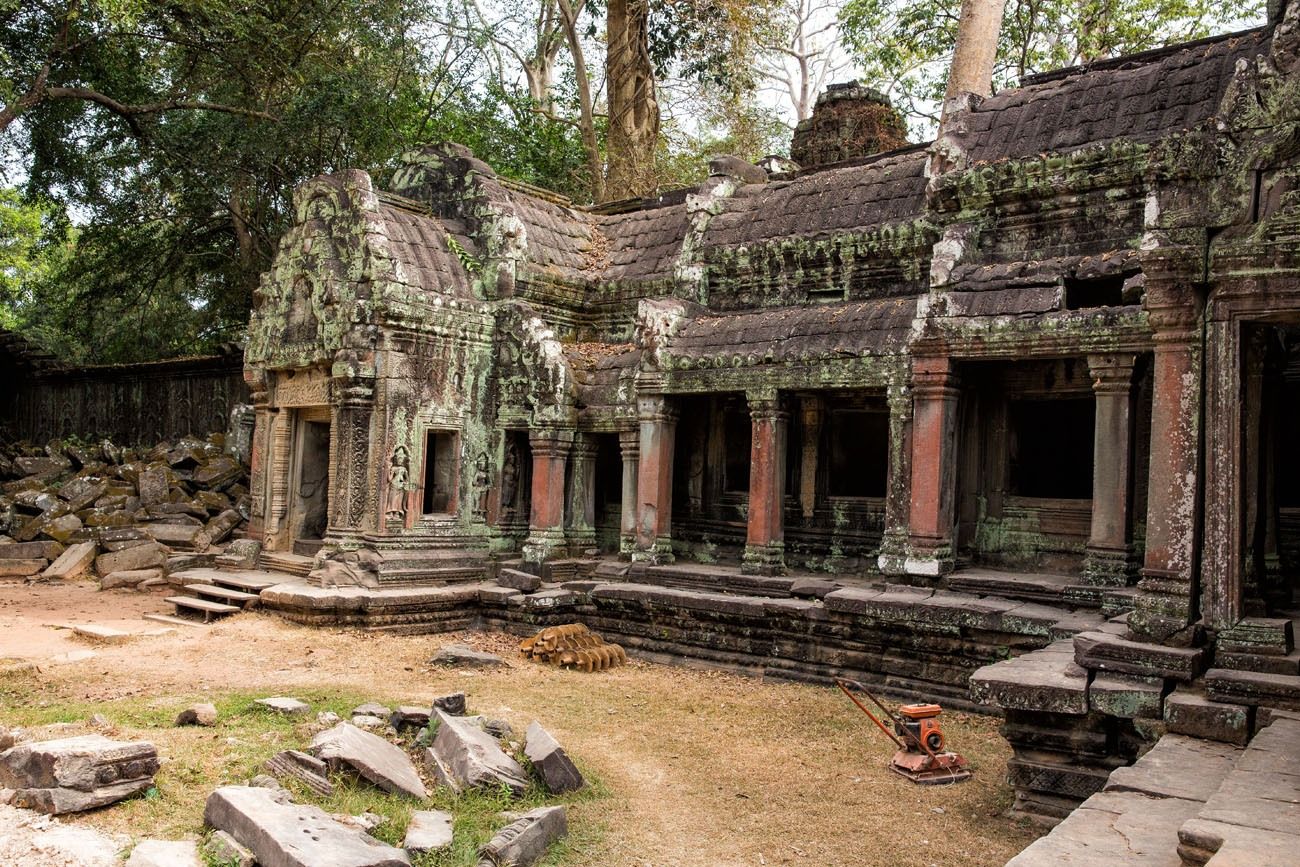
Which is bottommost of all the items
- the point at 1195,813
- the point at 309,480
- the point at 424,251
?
the point at 1195,813

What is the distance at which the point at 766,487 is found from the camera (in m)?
10.6

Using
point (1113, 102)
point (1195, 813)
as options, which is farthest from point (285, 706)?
point (1113, 102)

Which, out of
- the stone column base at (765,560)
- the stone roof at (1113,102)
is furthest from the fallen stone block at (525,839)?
the stone roof at (1113,102)

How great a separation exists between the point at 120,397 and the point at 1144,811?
1988cm

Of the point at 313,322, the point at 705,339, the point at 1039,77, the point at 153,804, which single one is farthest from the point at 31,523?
the point at 1039,77

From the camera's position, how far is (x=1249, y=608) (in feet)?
19.4

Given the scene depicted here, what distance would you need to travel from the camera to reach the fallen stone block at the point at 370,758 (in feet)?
18.6

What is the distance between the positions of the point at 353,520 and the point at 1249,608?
930 cm

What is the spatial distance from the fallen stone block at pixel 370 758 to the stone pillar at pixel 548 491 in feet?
20.4

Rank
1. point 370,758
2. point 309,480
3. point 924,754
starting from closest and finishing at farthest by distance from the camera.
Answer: point 370,758, point 924,754, point 309,480

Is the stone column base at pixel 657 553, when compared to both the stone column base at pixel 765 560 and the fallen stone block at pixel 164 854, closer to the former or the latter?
the stone column base at pixel 765 560

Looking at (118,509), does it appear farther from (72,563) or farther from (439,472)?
(439,472)

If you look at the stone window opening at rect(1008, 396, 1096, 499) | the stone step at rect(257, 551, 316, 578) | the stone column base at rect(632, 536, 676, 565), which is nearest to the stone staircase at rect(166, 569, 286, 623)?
the stone step at rect(257, 551, 316, 578)

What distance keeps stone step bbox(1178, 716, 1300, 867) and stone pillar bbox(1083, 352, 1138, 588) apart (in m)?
3.88
